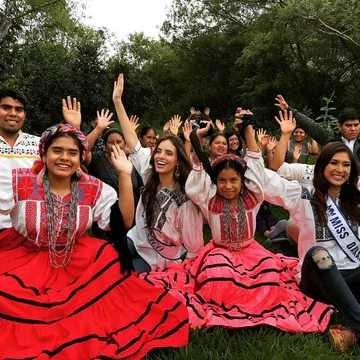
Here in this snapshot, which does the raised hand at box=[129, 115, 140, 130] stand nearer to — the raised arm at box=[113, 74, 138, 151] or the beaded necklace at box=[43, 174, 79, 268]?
the raised arm at box=[113, 74, 138, 151]

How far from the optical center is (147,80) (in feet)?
95.3

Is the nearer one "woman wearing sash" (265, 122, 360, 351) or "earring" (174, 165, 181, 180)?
"woman wearing sash" (265, 122, 360, 351)

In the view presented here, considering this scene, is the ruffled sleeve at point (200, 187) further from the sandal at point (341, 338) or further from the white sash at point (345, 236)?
the sandal at point (341, 338)

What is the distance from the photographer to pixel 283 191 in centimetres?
363

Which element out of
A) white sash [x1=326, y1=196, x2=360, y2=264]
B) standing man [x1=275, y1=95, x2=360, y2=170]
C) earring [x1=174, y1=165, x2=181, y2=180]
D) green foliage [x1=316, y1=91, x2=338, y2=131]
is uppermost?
green foliage [x1=316, y1=91, x2=338, y2=131]

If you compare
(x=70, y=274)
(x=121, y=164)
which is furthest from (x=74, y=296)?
(x=121, y=164)

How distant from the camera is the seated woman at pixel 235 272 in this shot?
3238 millimetres

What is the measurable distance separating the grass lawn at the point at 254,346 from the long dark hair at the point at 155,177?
1.52m

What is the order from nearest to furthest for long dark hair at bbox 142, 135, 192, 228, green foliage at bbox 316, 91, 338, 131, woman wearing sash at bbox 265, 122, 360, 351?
woman wearing sash at bbox 265, 122, 360, 351 < long dark hair at bbox 142, 135, 192, 228 < green foliage at bbox 316, 91, 338, 131

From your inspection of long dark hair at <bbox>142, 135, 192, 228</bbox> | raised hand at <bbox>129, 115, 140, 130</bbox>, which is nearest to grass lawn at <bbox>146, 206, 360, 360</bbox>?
long dark hair at <bbox>142, 135, 192, 228</bbox>

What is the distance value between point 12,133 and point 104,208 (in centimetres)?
171

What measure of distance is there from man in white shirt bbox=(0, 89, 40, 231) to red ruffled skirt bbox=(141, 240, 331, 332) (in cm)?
181

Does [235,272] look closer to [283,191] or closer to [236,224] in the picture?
[236,224]

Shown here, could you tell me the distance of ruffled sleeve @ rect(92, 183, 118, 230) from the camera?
317 centimetres
